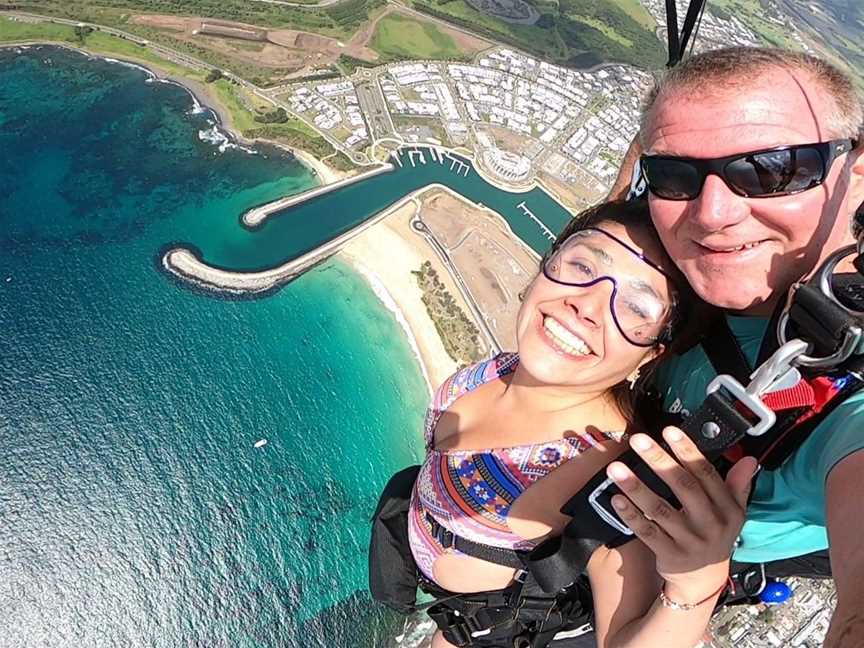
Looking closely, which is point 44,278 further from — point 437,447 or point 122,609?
point 437,447

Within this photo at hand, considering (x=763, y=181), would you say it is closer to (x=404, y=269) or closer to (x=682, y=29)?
(x=682, y=29)

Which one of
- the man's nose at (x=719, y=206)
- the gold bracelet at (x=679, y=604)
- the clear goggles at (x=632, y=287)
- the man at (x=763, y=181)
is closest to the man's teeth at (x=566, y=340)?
the clear goggles at (x=632, y=287)

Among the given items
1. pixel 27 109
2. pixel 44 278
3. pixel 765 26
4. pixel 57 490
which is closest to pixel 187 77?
pixel 27 109

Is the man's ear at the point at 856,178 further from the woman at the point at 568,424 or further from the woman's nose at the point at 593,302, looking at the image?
the woman's nose at the point at 593,302

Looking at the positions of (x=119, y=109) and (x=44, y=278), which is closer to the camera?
(x=44, y=278)

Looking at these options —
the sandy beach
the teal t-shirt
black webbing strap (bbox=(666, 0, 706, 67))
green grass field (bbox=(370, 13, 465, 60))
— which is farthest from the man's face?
green grass field (bbox=(370, 13, 465, 60))

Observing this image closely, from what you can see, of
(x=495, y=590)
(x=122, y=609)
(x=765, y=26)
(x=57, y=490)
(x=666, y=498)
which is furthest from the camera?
(x=765, y=26)
